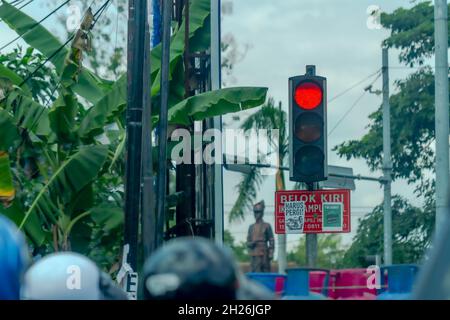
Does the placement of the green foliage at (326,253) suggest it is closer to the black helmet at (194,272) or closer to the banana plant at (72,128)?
the banana plant at (72,128)

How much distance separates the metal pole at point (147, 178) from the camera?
13.8 m

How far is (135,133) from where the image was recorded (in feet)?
44.2

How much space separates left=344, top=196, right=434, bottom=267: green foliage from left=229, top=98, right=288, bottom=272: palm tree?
87.6 inches

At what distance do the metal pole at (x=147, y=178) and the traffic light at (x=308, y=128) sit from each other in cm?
347

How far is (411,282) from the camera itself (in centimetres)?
641

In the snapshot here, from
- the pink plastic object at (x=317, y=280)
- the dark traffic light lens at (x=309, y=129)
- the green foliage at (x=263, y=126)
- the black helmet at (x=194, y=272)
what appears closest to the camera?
the black helmet at (x=194, y=272)

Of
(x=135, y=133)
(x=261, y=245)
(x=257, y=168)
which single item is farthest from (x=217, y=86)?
(x=257, y=168)

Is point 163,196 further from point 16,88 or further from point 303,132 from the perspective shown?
point 303,132

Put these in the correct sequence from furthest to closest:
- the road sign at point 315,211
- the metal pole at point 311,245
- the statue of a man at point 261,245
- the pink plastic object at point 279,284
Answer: the statue of a man at point 261,245
the metal pole at point 311,245
the road sign at point 315,211
the pink plastic object at point 279,284

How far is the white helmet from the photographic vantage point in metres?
4.09

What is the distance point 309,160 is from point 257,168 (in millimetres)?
21595

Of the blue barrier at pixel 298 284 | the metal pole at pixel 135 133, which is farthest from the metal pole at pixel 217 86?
the blue barrier at pixel 298 284

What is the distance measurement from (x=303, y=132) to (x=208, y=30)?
777 centimetres

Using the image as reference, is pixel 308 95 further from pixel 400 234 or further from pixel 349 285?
pixel 400 234
